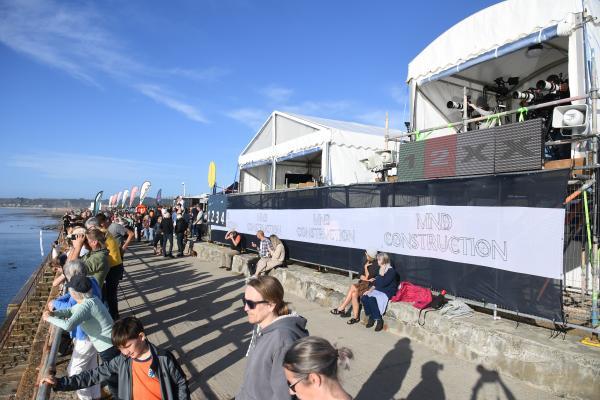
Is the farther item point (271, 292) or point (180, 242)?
point (180, 242)

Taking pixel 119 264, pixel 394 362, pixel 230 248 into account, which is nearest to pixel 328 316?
pixel 394 362

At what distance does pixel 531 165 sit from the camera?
5.57 meters

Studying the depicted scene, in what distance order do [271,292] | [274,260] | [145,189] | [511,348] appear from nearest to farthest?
[271,292] < [511,348] < [274,260] < [145,189]

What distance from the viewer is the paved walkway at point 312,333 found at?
4.39 meters

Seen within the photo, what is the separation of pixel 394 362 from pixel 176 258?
11.6 m

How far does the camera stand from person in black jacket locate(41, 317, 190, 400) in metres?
2.76

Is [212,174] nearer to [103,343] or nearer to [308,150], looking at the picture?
[308,150]

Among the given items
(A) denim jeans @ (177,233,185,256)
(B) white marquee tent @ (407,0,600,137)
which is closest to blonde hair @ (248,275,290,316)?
(B) white marquee tent @ (407,0,600,137)

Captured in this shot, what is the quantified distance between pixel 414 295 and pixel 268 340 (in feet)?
14.8

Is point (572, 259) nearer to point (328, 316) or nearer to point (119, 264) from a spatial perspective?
point (328, 316)

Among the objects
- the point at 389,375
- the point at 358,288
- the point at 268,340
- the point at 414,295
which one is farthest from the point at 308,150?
the point at 268,340

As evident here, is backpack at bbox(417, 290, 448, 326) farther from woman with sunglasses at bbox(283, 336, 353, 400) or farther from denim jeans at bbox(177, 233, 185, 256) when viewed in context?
denim jeans at bbox(177, 233, 185, 256)

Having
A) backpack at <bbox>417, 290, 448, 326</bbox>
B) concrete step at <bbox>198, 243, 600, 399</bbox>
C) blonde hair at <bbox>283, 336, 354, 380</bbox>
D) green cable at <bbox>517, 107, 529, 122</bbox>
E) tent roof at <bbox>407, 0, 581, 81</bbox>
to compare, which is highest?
tent roof at <bbox>407, 0, 581, 81</bbox>

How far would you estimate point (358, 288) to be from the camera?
6.84 meters
